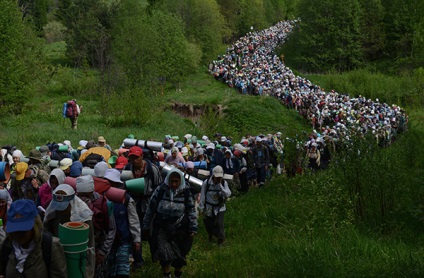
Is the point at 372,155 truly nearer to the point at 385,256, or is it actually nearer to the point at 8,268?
the point at 385,256

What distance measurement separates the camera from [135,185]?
631 cm

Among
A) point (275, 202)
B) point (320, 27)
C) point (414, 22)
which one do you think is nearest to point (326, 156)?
point (275, 202)

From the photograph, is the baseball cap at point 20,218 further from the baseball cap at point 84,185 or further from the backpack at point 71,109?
the backpack at point 71,109

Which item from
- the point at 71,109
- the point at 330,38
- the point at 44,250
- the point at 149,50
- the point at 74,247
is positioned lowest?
the point at 71,109

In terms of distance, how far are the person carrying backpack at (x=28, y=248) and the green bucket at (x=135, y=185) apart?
2326 mm

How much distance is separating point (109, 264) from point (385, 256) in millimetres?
A: 3846

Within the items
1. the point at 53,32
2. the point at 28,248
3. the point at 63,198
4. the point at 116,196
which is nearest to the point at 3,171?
the point at 116,196

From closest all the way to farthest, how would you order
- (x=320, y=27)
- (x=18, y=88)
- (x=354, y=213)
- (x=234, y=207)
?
(x=354, y=213)
(x=234, y=207)
(x=18, y=88)
(x=320, y=27)

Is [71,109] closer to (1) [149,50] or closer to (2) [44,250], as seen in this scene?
(2) [44,250]

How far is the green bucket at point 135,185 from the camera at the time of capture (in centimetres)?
628

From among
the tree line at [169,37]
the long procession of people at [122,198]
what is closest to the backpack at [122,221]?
the long procession of people at [122,198]

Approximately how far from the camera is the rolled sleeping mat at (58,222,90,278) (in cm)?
414

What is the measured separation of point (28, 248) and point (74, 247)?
0.43m

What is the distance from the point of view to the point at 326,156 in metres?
18.9
